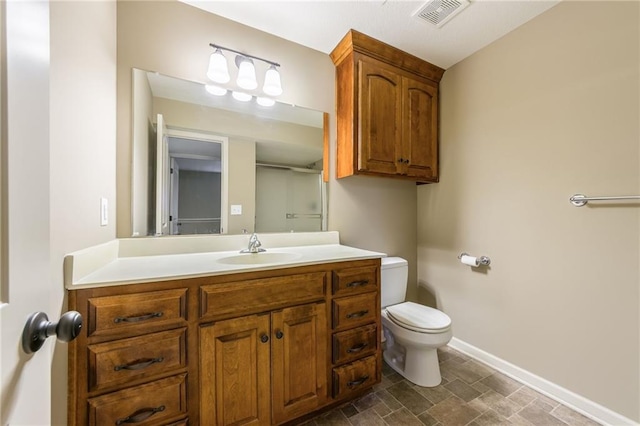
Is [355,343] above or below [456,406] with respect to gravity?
above

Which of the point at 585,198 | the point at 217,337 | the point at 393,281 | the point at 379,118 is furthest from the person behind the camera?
the point at 393,281

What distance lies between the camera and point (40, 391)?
0.48m

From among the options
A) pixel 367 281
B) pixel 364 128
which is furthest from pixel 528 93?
pixel 367 281

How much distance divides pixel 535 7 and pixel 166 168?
241 cm

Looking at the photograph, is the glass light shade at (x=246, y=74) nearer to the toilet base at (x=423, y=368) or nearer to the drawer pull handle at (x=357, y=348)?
the drawer pull handle at (x=357, y=348)

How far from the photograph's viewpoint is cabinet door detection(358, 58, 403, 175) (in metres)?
1.76

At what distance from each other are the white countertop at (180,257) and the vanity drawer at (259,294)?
0.22 ft

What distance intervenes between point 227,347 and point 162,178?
3.35 feet

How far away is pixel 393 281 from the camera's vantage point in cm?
193

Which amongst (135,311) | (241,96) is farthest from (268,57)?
(135,311)

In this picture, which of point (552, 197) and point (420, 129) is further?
point (420, 129)

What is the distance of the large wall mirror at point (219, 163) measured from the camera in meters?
1.44

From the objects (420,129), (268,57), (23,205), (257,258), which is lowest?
(257,258)

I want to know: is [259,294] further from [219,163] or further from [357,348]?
[219,163]
